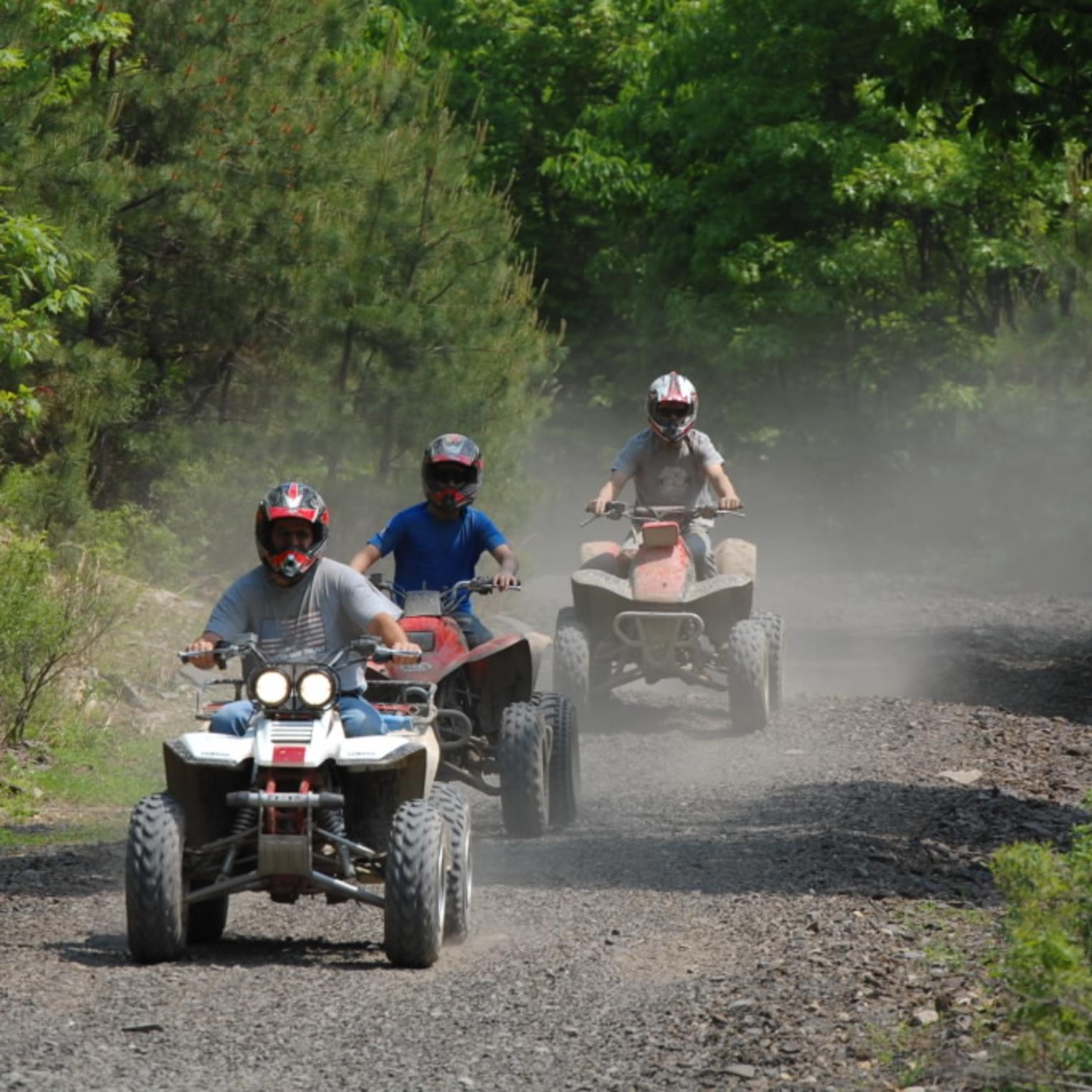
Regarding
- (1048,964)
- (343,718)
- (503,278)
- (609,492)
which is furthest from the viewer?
(503,278)

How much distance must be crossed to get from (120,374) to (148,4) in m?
3.54

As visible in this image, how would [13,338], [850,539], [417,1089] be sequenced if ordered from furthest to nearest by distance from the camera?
1. [850,539]
2. [13,338]
3. [417,1089]

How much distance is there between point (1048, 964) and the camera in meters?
5.64

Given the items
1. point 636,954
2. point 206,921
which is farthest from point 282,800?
point 636,954

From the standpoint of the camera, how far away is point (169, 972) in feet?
24.4

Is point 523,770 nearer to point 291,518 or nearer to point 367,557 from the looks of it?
point 367,557

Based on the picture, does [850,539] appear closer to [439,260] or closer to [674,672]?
[439,260]

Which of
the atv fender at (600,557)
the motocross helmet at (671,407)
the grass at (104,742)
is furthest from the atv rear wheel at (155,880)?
the atv fender at (600,557)

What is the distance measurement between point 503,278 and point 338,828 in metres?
15.7

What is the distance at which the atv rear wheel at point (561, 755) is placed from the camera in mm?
10695

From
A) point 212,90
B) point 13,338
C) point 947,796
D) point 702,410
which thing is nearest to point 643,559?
point 947,796

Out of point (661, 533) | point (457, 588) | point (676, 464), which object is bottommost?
point (457, 588)

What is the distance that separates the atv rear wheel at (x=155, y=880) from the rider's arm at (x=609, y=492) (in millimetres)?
7061

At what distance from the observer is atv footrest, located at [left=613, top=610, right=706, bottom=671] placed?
1471cm
